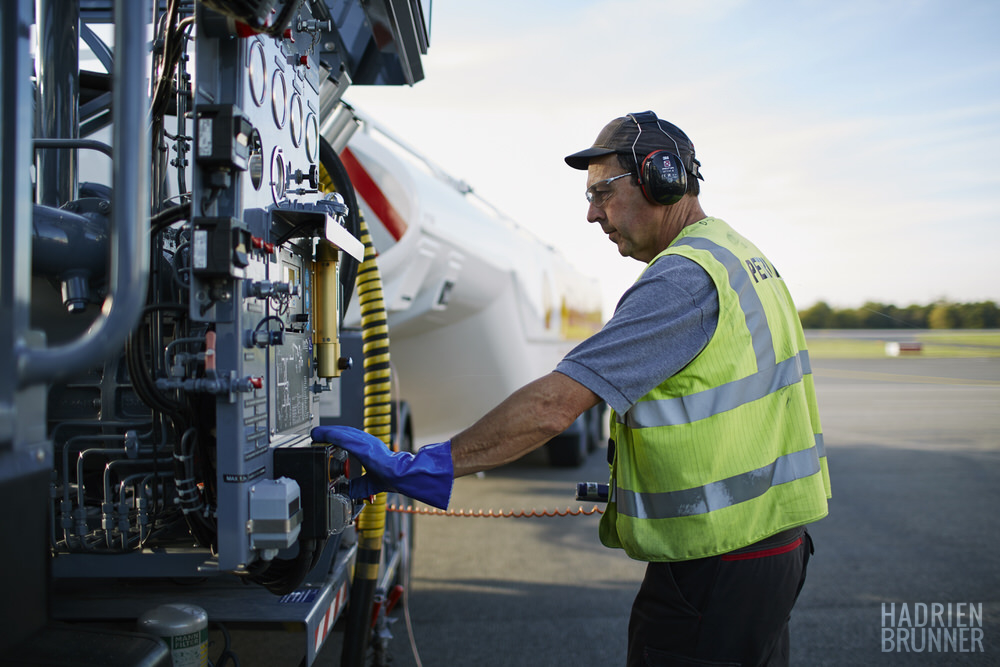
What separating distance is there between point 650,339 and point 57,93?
182 centimetres

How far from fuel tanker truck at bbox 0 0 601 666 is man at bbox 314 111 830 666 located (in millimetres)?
308

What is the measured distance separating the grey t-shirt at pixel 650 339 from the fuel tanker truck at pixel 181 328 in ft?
2.09

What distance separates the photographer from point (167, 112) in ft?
6.54

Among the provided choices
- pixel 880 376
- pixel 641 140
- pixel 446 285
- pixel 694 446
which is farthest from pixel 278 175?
pixel 880 376

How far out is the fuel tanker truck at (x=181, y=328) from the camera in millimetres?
1046

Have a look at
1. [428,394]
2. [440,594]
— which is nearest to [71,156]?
[440,594]

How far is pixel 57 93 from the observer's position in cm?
213

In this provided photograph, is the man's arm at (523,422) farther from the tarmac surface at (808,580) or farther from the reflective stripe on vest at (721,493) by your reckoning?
the tarmac surface at (808,580)

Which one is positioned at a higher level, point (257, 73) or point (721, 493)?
point (257, 73)

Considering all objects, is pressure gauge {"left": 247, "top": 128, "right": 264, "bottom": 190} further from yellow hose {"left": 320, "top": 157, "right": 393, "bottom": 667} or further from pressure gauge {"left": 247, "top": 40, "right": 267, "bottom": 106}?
yellow hose {"left": 320, "top": 157, "right": 393, "bottom": 667}

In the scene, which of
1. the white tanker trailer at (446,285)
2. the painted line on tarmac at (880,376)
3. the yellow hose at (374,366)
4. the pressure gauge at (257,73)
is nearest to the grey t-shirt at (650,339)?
the pressure gauge at (257,73)

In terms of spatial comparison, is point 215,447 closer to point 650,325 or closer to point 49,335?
point 49,335

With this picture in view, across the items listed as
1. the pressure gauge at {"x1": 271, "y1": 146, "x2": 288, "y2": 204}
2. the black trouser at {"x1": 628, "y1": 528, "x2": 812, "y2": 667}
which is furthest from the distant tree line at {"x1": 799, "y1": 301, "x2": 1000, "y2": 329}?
the pressure gauge at {"x1": 271, "y1": 146, "x2": 288, "y2": 204}

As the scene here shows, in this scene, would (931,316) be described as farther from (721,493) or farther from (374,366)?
(374,366)
